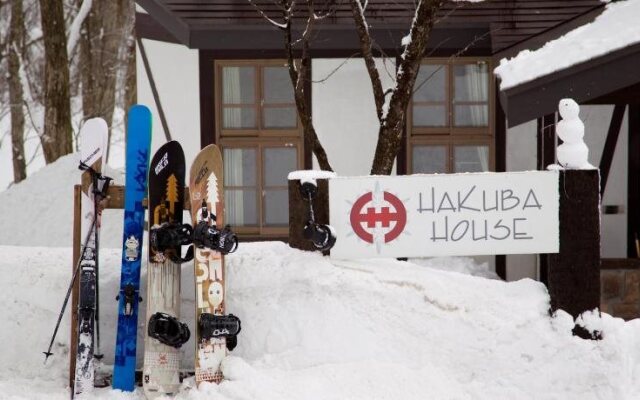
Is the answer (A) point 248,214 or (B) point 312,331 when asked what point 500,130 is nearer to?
(A) point 248,214

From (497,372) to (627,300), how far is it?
3.43m

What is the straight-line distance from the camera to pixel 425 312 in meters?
5.54

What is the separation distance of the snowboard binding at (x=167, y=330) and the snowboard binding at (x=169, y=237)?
428 mm

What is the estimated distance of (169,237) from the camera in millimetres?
5309

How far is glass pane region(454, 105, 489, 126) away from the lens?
33.2ft

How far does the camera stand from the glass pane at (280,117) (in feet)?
33.0

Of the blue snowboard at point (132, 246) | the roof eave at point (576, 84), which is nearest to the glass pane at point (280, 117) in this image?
the roof eave at point (576, 84)

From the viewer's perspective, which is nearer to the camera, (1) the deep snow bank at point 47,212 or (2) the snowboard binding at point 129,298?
(2) the snowboard binding at point 129,298

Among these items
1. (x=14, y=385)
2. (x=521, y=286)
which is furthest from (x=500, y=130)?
(x=14, y=385)

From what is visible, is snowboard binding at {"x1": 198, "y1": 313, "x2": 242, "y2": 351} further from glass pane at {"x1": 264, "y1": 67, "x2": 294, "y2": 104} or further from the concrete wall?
the concrete wall

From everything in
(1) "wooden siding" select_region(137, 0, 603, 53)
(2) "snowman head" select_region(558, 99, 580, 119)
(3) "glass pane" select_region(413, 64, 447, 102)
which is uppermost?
(1) "wooden siding" select_region(137, 0, 603, 53)

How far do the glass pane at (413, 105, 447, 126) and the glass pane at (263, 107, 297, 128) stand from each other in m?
1.52

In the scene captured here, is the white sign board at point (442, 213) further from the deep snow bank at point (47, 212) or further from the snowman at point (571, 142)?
the deep snow bank at point (47, 212)

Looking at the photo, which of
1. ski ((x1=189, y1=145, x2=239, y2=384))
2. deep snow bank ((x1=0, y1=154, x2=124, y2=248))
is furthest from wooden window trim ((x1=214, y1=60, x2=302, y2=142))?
ski ((x1=189, y1=145, x2=239, y2=384))
